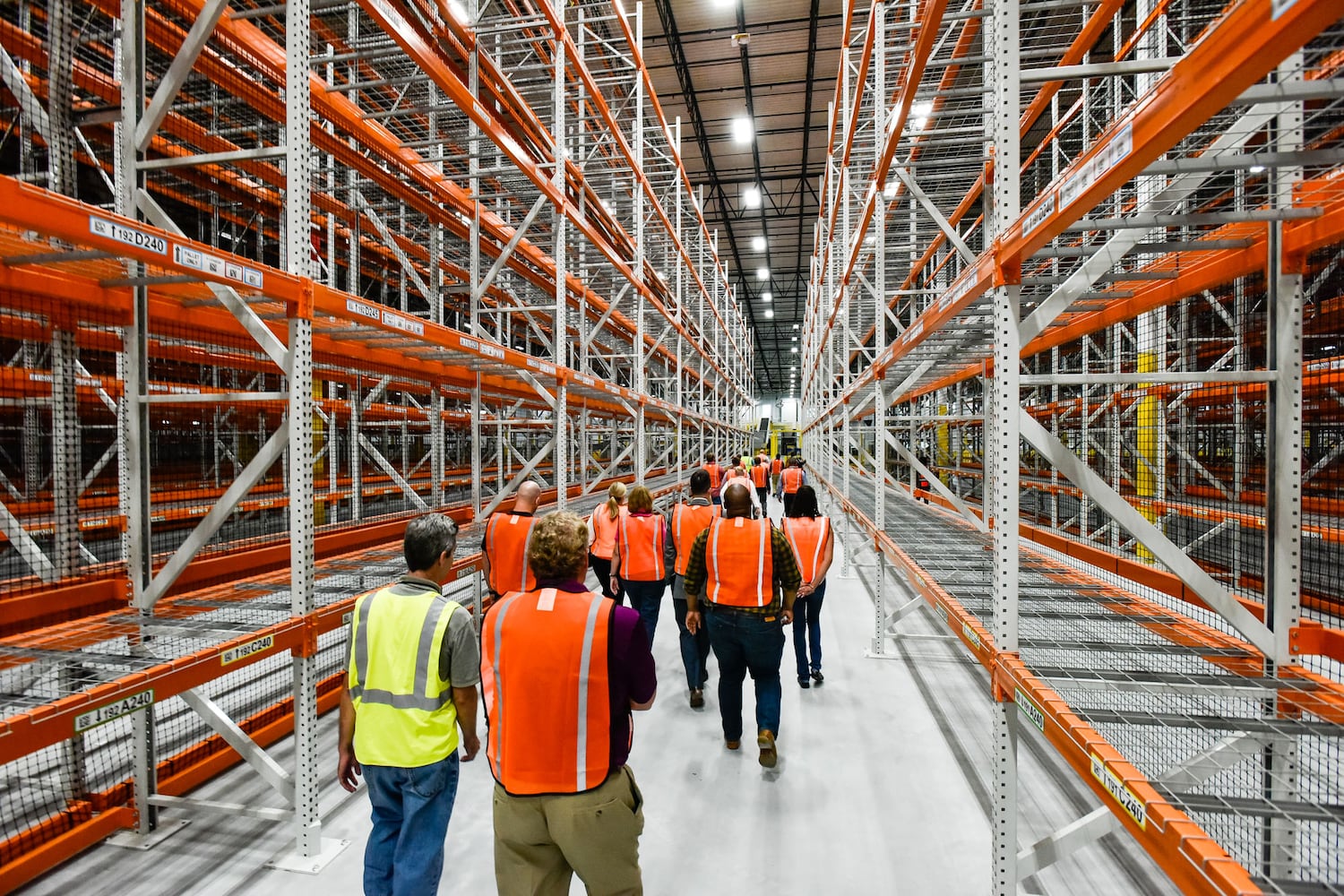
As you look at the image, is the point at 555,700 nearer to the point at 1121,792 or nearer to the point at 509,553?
the point at 1121,792

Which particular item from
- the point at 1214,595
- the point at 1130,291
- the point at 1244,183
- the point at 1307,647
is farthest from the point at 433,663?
the point at 1130,291

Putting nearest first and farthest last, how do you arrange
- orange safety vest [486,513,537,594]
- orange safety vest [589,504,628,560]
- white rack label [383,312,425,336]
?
white rack label [383,312,425,336]
orange safety vest [486,513,537,594]
orange safety vest [589,504,628,560]

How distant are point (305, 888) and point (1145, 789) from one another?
3571 mm

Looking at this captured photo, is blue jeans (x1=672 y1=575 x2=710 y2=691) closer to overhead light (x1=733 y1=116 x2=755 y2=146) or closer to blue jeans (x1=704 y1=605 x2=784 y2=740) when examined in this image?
blue jeans (x1=704 y1=605 x2=784 y2=740)

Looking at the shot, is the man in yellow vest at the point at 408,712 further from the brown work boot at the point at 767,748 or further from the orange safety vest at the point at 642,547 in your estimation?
the orange safety vest at the point at 642,547

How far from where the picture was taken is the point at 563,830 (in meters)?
2.05

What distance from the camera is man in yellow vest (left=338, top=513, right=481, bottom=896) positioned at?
2.35 m

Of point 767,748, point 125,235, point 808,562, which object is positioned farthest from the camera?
point 808,562

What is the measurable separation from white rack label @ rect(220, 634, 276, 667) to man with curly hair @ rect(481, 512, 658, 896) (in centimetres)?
145

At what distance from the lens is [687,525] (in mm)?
5312

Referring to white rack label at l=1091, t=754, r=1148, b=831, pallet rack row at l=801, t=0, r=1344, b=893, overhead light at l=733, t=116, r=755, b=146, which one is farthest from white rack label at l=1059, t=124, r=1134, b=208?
overhead light at l=733, t=116, r=755, b=146

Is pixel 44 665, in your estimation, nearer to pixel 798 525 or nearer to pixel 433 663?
pixel 433 663

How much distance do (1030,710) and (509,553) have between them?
11.9 feet

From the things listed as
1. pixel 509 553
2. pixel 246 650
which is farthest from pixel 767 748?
pixel 246 650
